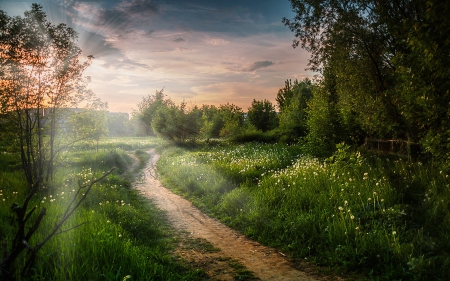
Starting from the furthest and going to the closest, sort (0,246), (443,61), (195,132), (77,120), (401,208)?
(195,132) < (77,120) < (401,208) < (443,61) < (0,246)

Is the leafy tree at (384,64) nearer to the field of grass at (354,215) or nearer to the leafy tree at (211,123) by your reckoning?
the field of grass at (354,215)

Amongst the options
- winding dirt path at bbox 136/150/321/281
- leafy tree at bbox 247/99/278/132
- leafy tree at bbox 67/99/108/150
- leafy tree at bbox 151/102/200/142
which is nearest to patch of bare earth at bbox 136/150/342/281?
winding dirt path at bbox 136/150/321/281

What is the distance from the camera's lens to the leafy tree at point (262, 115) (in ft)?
189

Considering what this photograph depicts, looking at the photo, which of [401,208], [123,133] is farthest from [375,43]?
[123,133]

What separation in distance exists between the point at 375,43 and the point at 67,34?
1254 cm

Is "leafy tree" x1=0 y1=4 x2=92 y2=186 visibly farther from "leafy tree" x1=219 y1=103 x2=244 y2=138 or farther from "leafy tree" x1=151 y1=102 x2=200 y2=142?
"leafy tree" x1=219 y1=103 x2=244 y2=138

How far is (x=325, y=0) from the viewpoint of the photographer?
13047mm

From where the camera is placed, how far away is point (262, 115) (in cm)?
5866

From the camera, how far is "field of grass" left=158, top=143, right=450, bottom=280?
5699 millimetres

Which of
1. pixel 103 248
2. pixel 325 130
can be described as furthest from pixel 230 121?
pixel 103 248

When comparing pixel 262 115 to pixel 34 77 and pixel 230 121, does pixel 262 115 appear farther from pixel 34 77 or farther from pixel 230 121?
pixel 34 77

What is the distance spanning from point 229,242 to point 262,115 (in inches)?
2056

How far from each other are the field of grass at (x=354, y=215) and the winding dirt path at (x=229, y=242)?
0.40 m

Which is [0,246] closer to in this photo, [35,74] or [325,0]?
[35,74]
